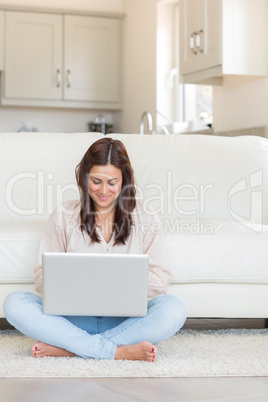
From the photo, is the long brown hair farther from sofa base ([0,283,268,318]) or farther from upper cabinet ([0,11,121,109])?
upper cabinet ([0,11,121,109])

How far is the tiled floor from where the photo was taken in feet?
5.82

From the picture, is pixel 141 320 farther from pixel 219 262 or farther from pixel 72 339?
pixel 219 262

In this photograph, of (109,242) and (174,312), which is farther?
(109,242)

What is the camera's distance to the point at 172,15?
6.06m

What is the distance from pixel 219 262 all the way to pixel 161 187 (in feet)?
2.26

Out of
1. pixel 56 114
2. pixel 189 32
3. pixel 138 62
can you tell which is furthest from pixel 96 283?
pixel 56 114

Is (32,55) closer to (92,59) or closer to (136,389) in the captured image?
(92,59)

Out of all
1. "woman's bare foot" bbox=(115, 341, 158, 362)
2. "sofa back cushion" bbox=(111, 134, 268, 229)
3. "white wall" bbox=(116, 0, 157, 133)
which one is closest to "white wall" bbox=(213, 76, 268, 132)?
"white wall" bbox=(116, 0, 157, 133)

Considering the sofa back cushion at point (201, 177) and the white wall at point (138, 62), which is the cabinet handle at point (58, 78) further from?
the sofa back cushion at point (201, 177)

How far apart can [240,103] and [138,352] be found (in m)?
3.03

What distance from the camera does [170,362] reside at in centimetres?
214

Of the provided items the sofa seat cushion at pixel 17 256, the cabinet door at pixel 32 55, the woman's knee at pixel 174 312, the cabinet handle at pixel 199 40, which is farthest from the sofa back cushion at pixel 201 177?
the cabinet door at pixel 32 55

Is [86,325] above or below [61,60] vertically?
below

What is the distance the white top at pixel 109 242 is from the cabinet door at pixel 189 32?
275 centimetres
